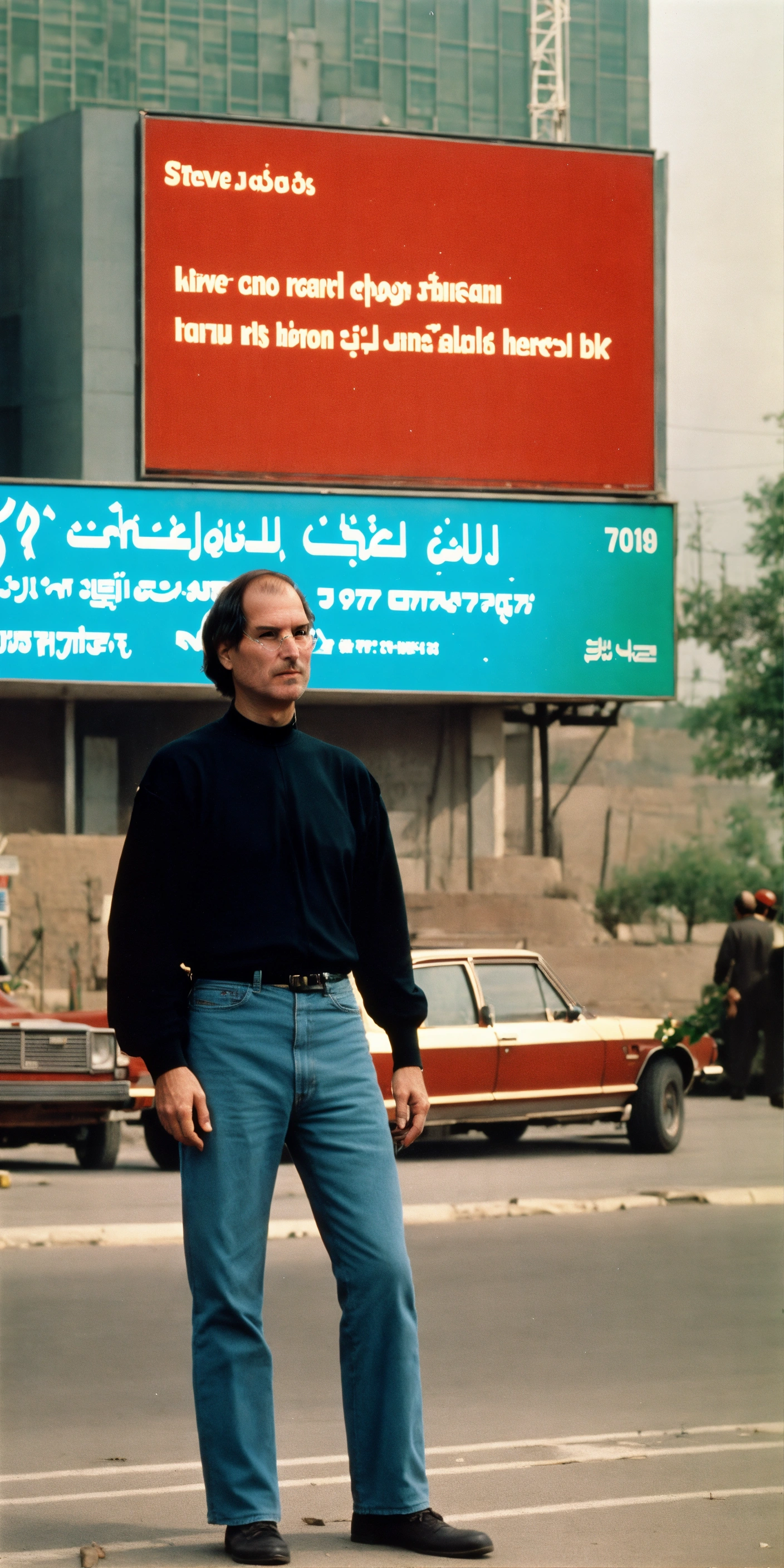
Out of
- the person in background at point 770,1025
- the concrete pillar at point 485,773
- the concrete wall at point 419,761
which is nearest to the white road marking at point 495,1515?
the person in background at point 770,1025

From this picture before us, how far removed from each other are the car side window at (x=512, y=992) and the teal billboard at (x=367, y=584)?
1839 cm

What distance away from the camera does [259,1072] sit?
4.41 m

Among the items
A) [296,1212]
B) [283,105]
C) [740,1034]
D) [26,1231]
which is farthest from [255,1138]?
[283,105]

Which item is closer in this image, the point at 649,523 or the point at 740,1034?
the point at 740,1034

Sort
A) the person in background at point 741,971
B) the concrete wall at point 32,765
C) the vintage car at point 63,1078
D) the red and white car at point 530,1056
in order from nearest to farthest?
the vintage car at point 63,1078
the red and white car at point 530,1056
the person in background at point 741,971
the concrete wall at point 32,765

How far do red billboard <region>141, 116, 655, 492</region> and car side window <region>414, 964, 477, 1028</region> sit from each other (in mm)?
22179

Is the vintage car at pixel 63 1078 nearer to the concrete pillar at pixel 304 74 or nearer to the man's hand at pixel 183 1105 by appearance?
the man's hand at pixel 183 1105

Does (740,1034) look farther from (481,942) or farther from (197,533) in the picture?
(197,533)

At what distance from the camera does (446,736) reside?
3847cm

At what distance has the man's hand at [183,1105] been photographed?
4.34 metres

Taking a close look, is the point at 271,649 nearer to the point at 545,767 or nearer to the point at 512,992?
the point at 512,992

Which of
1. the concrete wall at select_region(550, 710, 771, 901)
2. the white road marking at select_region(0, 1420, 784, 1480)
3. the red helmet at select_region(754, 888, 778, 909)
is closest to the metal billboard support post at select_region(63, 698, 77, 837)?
the red helmet at select_region(754, 888, 778, 909)

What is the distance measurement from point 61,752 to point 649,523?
9.91 m

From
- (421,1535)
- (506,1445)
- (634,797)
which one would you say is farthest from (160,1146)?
(634,797)
